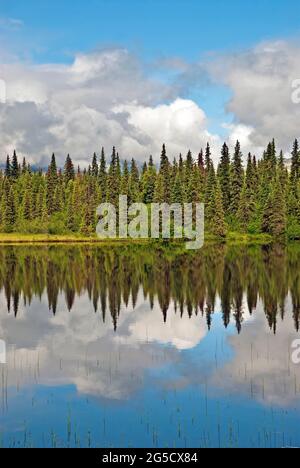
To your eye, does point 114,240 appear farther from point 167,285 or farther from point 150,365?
point 150,365

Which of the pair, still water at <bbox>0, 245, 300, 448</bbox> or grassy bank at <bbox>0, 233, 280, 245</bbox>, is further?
grassy bank at <bbox>0, 233, 280, 245</bbox>

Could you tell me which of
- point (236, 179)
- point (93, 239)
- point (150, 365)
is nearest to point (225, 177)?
point (236, 179)

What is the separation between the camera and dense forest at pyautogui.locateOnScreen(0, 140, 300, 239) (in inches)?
4505

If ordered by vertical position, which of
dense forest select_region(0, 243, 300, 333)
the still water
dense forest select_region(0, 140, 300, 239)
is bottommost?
the still water

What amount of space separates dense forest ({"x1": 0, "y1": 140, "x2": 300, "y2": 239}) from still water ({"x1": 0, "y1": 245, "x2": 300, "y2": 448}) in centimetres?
6993

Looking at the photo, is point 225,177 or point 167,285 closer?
point 167,285

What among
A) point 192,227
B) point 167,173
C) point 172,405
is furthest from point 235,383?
point 167,173

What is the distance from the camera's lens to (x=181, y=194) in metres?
119

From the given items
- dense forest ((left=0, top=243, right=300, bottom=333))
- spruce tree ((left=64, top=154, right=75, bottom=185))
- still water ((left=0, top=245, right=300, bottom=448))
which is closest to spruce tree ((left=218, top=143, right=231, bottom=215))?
spruce tree ((left=64, top=154, right=75, bottom=185))

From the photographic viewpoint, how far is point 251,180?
427ft

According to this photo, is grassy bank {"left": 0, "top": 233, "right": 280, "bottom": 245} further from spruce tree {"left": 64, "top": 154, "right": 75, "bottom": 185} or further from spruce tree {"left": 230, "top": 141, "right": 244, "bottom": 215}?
spruce tree {"left": 64, "top": 154, "right": 75, "bottom": 185}

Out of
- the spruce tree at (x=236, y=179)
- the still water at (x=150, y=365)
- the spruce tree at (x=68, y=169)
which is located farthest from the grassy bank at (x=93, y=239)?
the still water at (x=150, y=365)

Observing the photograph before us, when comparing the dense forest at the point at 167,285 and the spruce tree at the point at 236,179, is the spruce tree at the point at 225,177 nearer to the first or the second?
the spruce tree at the point at 236,179

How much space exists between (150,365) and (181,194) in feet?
321
